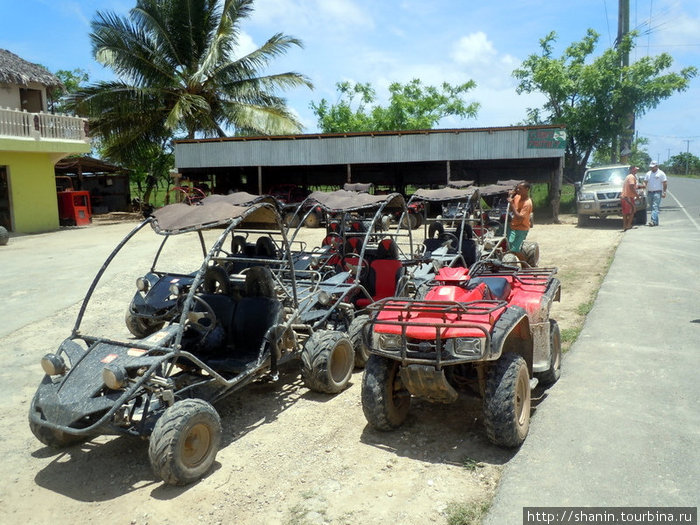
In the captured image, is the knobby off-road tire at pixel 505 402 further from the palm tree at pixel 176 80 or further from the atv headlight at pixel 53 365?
the palm tree at pixel 176 80

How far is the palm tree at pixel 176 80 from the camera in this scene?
77.9ft

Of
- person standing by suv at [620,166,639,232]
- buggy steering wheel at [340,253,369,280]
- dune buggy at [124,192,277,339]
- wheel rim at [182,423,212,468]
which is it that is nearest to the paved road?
wheel rim at [182,423,212,468]

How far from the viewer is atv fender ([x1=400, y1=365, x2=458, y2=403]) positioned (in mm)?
4203

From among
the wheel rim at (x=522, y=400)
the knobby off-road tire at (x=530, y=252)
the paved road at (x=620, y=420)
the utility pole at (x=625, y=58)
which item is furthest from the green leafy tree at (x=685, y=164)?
the wheel rim at (x=522, y=400)

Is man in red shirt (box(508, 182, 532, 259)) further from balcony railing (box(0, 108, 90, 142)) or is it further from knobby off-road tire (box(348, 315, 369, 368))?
balcony railing (box(0, 108, 90, 142))

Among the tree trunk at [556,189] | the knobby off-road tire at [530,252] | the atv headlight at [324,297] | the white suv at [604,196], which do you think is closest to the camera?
the atv headlight at [324,297]

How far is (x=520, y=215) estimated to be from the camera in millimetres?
10812

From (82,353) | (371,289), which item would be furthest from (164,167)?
(82,353)

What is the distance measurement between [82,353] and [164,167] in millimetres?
27667

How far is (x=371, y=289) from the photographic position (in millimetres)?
7793

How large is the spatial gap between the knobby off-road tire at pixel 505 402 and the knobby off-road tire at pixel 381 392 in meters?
0.77

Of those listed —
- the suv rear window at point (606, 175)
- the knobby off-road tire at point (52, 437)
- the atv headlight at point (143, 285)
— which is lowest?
the knobby off-road tire at point (52, 437)

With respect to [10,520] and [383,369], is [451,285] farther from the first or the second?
[10,520]

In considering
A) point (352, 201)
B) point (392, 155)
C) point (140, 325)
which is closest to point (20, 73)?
point (392, 155)
